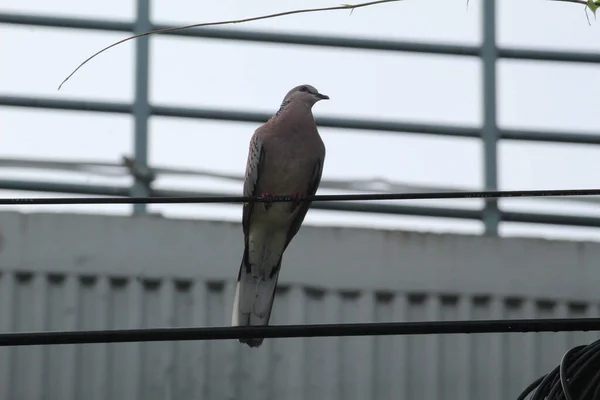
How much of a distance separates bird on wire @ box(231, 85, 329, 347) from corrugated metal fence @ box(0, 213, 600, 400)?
35.8 inches

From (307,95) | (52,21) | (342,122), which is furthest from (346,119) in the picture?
(52,21)

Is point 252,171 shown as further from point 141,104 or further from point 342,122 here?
point 141,104

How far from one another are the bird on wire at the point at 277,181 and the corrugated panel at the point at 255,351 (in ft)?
3.27

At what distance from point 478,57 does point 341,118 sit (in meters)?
0.99

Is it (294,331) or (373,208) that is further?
(373,208)

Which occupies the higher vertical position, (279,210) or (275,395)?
(279,210)

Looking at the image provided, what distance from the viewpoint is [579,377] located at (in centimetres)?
391

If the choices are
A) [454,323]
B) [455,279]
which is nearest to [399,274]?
[455,279]

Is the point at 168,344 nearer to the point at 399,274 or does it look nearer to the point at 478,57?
the point at 399,274

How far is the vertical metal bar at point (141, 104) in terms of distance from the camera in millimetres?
7500

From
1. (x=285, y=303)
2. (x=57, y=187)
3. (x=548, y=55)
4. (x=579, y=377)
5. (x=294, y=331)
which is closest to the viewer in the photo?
(x=294, y=331)

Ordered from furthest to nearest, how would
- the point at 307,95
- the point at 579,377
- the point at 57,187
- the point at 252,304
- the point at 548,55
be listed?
the point at 548,55, the point at 57,187, the point at 307,95, the point at 252,304, the point at 579,377

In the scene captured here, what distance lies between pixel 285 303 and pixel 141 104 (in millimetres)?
1443

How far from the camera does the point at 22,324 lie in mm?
7469
